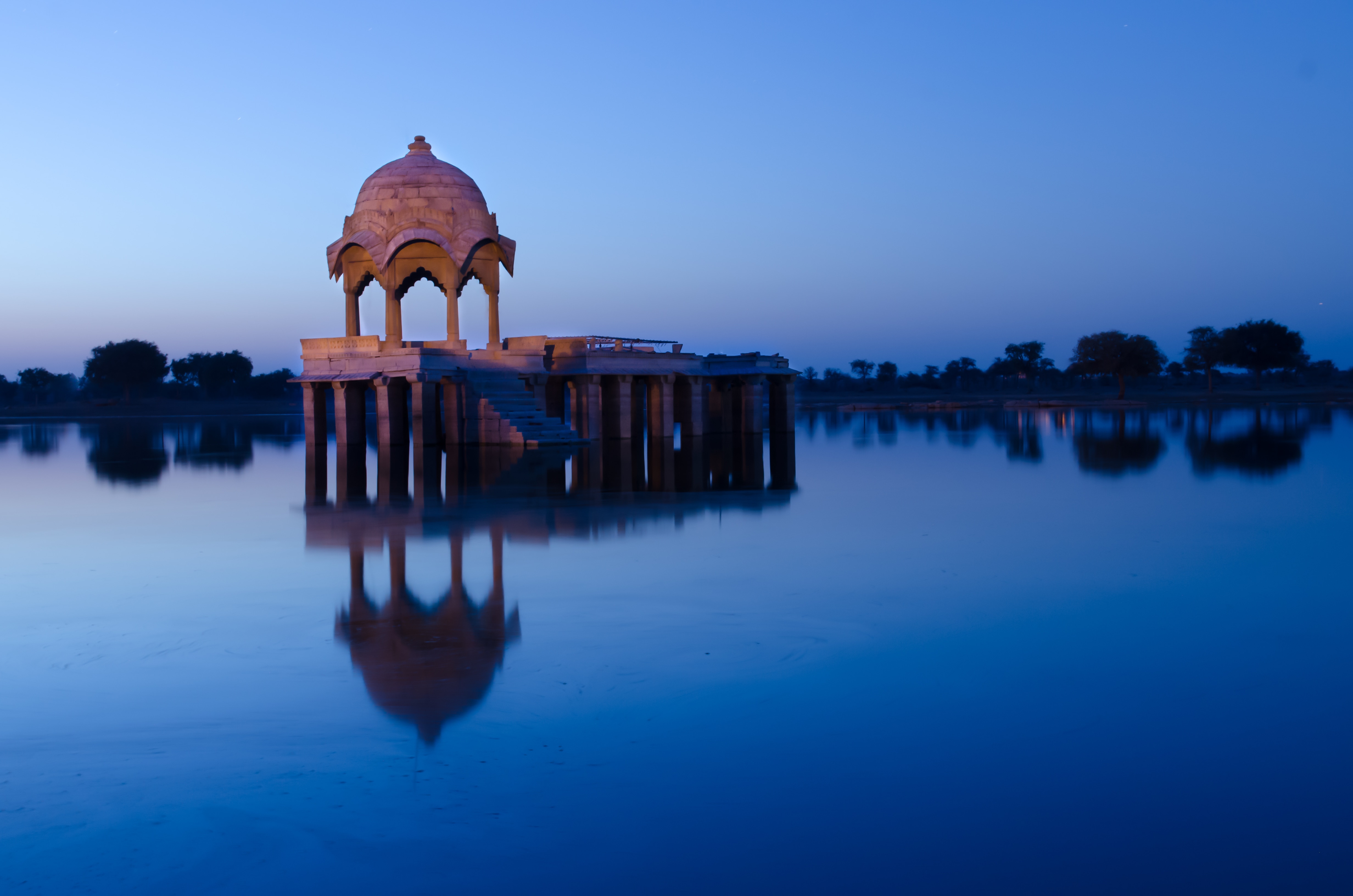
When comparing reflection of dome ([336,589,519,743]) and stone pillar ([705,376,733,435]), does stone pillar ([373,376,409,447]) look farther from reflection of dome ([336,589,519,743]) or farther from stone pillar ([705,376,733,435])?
reflection of dome ([336,589,519,743])

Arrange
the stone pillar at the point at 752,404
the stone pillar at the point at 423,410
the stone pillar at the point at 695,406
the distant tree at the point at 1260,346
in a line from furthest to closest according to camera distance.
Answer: the distant tree at the point at 1260,346 → the stone pillar at the point at 752,404 → the stone pillar at the point at 695,406 → the stone pillar at the point at 423,410

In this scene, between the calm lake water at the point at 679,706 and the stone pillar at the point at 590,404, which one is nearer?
the calm lake water at the point at 679,706

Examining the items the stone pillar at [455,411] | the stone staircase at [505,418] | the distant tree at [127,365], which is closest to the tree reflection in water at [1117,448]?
the stone staircase at [505,418]

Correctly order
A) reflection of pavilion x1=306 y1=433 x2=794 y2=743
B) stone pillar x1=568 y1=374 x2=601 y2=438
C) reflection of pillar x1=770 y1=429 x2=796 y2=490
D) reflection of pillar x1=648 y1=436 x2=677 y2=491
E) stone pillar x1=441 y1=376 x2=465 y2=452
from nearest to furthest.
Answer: reflection of pavilion x1=306 y1=433 x2=794 y2=743
reflection of pillar x1=648 y1=436 x2=677 y2=491
reflection of pillar x1=770 y1=429 x2=796 y2=490
stone pillar x1=441 y1=376 x2=465 y2=452
stone pillar x1=568 y1=374 x2=601 y2=438

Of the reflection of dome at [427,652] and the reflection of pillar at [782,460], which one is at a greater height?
the reflection of pillar at [782,460]

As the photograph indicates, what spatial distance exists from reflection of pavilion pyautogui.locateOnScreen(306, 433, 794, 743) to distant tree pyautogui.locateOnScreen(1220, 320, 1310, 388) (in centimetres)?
7671

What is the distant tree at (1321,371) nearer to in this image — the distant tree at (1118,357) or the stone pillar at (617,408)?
the distant tree at (1118,357)

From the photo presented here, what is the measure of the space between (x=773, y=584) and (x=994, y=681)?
3643 mm

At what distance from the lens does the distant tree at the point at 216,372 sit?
11969cm

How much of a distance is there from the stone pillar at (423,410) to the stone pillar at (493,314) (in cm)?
364

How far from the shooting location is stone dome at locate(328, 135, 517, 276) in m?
33.4

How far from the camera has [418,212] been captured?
33.4 metres

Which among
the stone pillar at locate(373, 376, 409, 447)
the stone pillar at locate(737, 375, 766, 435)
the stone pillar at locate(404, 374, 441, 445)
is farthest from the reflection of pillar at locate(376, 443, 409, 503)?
the stone pillar at locate(737, 375, 766, 435)

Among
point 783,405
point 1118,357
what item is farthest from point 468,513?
point 1118,357
